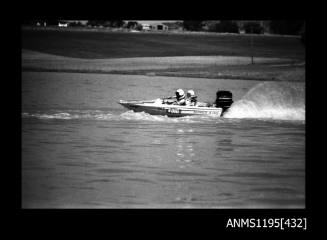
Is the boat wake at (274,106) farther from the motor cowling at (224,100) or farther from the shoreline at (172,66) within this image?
the shoreline at (172,66)

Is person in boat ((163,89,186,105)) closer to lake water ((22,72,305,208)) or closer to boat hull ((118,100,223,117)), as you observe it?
boat hull ((118,100,223,117))

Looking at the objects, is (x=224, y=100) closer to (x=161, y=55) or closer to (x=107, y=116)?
(x=107, y=116)

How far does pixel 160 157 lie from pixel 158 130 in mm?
4671

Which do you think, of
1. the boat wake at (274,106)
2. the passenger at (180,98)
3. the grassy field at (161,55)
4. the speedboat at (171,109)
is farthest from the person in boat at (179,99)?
the grassy field at (161,55)

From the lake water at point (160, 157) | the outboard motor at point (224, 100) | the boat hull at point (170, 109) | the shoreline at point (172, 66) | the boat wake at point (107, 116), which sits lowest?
the lake water at point (160, 157)

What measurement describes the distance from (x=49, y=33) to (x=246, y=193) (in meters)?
30.5

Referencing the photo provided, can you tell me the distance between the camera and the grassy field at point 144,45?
132 feet

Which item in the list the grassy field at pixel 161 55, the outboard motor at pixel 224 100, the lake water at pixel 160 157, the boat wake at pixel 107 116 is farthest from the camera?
the grassy field at pixel 161 55

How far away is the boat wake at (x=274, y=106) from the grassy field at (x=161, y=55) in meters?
7.13

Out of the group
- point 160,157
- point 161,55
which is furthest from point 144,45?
point 160,157

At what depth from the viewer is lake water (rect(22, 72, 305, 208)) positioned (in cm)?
1079

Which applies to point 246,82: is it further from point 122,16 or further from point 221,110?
point 122,16
